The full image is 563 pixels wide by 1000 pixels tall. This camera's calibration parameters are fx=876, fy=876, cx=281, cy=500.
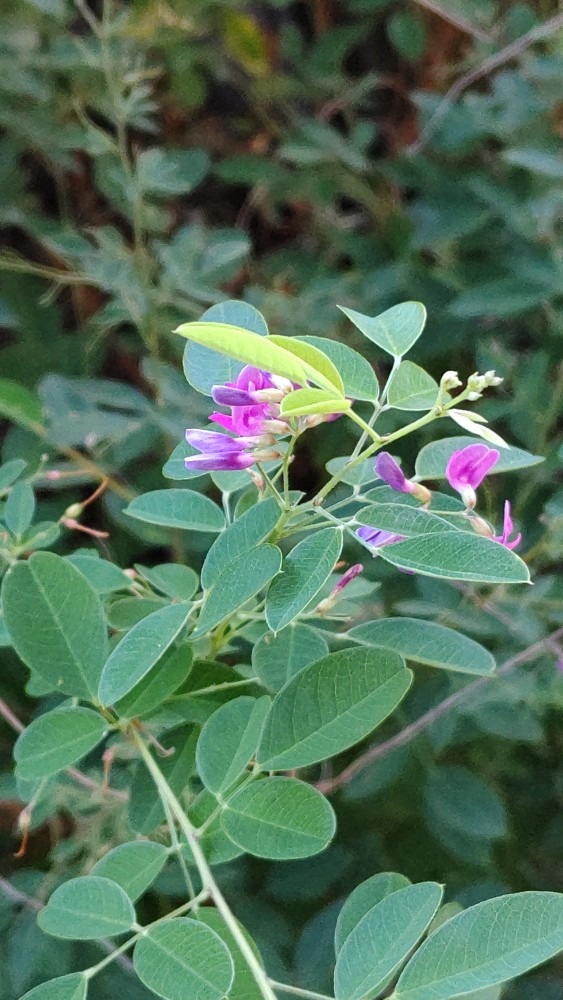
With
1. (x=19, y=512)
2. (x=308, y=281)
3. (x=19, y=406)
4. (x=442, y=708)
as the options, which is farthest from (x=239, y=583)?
(x=308, y=281)

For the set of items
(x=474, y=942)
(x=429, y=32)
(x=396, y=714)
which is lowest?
(x=396, y=714)

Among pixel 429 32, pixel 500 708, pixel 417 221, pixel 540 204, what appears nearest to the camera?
pixel 500 708

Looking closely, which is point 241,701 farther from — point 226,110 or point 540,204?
point 226,110

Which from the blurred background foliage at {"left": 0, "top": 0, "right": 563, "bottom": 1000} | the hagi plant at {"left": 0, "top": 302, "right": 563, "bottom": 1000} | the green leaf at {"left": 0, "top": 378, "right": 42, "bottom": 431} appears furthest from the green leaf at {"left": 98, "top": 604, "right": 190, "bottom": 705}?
the green leaf at {"left": 0, "top": 378, "right": 42, "bottom": 431}

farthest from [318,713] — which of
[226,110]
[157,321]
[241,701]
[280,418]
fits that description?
[226,110]

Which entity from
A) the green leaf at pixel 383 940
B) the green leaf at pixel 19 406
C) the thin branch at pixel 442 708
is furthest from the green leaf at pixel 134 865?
the green leaf at pixel 19 406

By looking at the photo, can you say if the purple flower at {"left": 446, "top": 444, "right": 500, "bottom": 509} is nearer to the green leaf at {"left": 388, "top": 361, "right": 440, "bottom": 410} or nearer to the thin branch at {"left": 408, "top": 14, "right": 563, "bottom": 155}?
the green leaf at {"left": 388, "top": 361, "right": 440, "bottom": 410}
